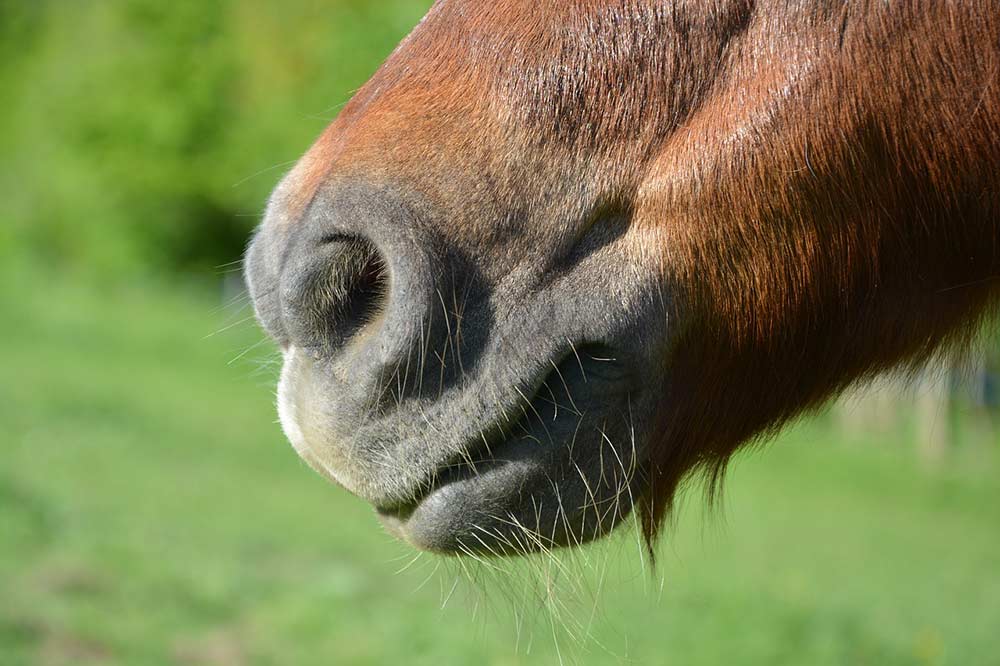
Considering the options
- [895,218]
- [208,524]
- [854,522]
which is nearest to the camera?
[895,218]

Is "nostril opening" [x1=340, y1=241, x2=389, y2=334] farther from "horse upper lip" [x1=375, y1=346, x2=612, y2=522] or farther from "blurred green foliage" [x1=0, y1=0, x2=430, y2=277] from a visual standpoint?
"blurred green foliage" [x1=0, y1=0, x2=430, y2=277]

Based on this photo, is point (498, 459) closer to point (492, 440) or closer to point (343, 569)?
point (492, 440)

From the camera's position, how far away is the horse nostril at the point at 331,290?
5.68ft

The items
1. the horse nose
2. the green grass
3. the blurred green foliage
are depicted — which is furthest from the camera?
the blurred green foliage

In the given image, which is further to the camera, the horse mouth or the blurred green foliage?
the blurred green foliage

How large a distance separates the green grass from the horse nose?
1.96 feet

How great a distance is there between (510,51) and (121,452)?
9.34 metres

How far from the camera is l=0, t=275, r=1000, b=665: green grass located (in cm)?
459

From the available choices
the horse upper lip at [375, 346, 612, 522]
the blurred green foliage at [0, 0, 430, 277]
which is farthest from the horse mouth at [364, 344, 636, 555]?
the blurred green foliage at [0, 0, 430, 277]

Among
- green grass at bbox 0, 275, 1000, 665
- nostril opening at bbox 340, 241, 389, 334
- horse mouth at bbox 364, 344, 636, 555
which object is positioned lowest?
green grass at bbox 0, 275, 1000, 665

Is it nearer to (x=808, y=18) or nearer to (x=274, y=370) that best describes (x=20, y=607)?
(x=274, y=370)

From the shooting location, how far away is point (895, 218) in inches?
75.5

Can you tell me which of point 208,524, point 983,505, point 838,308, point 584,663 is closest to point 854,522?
point 983,505

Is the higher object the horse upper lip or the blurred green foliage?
the horse upper lip
